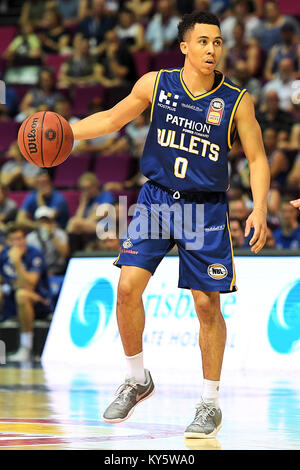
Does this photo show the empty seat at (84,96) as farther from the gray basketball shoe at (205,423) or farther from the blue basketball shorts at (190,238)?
the gray basketball shoe at (205,423)

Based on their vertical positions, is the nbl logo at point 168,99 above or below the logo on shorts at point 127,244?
above

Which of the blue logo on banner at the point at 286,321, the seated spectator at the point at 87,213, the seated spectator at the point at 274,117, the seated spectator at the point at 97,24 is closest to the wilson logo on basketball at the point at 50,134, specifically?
the blue logo on banner at the point at 286,321

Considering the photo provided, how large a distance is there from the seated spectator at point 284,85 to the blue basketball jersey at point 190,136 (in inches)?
295

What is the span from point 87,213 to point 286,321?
4504mm

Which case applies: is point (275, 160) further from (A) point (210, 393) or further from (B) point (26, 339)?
(A) point (210, 393)

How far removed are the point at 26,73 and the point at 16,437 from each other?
41.6ft

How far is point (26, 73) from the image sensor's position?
664 inches

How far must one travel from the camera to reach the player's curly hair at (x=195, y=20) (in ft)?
17.8

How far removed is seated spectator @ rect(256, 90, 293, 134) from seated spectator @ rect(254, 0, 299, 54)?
5.67 ft

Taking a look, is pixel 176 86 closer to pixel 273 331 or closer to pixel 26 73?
pixel 273 331

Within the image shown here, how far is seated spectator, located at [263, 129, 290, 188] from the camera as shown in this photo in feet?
38.7

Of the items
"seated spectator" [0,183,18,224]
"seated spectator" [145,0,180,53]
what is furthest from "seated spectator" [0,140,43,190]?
"seated spectator" [145,0,180,53]
